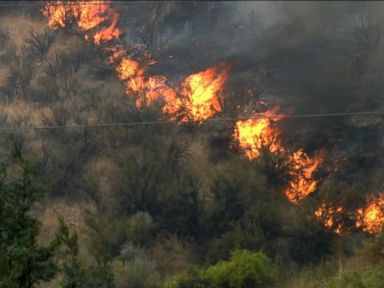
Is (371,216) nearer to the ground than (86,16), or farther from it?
nearer to the ground

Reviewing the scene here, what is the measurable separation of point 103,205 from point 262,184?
431 centimetres

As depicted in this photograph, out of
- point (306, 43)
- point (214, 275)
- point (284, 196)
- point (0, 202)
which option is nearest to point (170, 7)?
point (306, 43)

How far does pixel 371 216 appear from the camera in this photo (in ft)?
44.0

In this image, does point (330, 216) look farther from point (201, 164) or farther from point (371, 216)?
point (201, 164)

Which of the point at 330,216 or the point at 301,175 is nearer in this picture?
the point at 330,216

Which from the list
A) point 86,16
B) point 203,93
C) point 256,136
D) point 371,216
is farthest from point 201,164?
point 86,16

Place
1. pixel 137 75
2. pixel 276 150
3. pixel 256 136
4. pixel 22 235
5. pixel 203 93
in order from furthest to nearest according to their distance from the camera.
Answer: pixel 137 75 < pixel 203 93 < pixel 256 136 < pixel 276 150 < pixel 22 235

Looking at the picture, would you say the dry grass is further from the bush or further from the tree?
the tree

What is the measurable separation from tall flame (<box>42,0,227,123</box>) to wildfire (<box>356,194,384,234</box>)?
5956 mm

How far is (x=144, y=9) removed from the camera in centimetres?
2561

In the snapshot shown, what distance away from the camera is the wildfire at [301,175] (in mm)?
14438

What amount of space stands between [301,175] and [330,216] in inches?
72.0

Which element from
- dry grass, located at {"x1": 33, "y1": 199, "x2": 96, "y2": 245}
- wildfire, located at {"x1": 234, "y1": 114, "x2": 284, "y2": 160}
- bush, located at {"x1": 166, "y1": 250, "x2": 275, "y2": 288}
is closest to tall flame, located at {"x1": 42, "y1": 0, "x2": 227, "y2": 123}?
wildfire, located at {"x1": 234, "y1": 114, "x2": 284, "y2": 160}

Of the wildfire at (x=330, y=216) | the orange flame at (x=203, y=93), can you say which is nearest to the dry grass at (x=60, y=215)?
the orange flame at (x=203, y=93)
